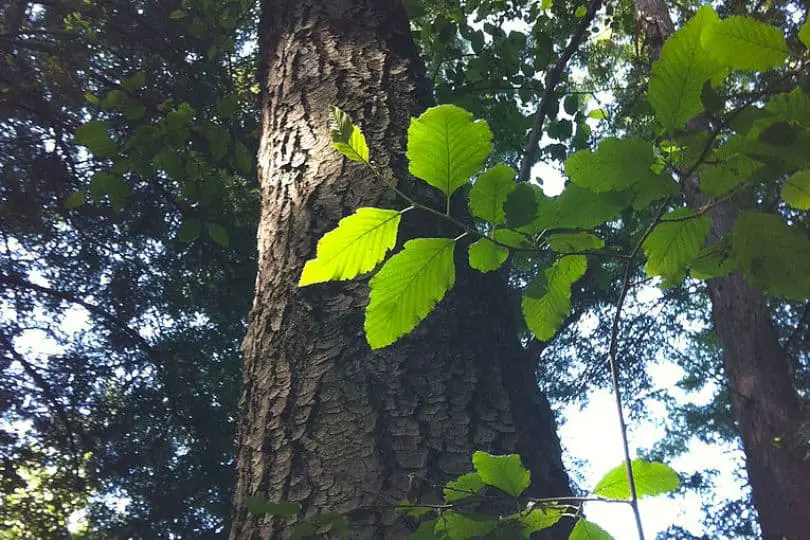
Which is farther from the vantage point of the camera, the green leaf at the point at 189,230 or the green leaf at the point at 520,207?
the green leaf at the point at 189,230

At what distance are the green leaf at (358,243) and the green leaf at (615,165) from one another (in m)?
0.18

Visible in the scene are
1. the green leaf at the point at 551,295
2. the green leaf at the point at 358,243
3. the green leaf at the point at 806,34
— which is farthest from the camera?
the green leaf at the point at 551,295

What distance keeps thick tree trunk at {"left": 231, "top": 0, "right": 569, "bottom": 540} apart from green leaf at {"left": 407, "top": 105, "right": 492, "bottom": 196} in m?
0.38

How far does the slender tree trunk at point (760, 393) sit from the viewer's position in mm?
3299

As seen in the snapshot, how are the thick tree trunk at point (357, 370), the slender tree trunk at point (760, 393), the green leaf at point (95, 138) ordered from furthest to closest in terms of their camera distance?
the slender tree trunk at point (760, 393)
the green leaf at point (95, 138)
the thick tree trunk at point (357, 370)

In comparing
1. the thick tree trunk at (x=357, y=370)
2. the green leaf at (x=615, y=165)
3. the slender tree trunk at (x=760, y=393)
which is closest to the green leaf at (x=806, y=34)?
the green leaf at (x=615, y=165)

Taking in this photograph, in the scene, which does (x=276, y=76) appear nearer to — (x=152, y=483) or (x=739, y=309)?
(x=739, y=309)

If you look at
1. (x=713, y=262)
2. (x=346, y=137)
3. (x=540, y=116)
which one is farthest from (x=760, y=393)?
(x=346, y=137)

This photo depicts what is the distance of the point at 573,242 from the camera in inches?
25.7

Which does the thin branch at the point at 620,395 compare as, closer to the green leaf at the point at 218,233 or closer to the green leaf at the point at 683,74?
the green leaf at the point at 683,74

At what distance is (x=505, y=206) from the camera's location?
0.59 meters

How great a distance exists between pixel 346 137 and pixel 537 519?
0.41 m

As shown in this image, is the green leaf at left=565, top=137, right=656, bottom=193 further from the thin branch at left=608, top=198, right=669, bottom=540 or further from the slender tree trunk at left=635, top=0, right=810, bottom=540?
the slender tree trunk at left=635, top=0, right=810, bottom=540

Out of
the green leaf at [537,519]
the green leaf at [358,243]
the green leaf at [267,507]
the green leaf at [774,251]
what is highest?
the green leaf at [358,243]
